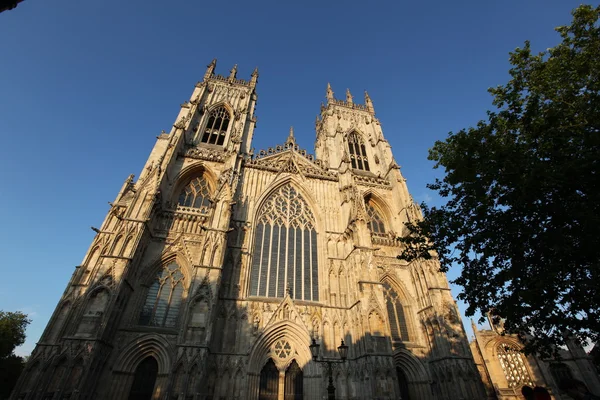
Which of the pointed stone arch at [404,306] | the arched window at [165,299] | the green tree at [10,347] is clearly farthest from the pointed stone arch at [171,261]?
the green tree at [10,347]

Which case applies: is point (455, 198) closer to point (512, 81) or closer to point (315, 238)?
point (512, 81)

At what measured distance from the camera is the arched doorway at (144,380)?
1263cm

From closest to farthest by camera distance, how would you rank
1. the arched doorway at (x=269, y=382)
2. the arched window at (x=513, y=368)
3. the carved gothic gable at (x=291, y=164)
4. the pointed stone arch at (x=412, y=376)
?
the arched doorway at (x=269, y=382), the pointed stone arch at (x=412, y=376), the carved gothic gable at (x=291, y=164), the arched window at (x=513, y=368)

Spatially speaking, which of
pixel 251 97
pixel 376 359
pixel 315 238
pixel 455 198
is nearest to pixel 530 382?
pixel 376 359

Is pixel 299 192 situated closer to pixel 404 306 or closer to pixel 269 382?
pixel 404 306

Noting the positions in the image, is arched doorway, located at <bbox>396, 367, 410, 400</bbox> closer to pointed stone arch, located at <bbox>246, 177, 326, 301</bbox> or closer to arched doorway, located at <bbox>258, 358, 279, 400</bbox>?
pointed stone arch, located at <bbox>246, 177, 326, 301</bbox>

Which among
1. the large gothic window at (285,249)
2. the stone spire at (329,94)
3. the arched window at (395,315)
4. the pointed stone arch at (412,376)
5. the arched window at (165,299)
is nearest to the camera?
the arched window at (165,299)

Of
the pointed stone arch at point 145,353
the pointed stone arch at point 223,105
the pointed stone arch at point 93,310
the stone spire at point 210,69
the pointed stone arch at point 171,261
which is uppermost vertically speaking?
the stone spire at point 210,69

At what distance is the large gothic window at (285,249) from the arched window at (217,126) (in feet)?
25.5

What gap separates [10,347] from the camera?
23.4 meters

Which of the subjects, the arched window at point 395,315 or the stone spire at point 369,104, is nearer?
the arched window at point 395,315

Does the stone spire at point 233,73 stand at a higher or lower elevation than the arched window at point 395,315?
higher

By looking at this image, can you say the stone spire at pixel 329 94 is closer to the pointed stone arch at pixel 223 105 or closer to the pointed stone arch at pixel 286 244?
the pointed stone arch at pixel 223 105

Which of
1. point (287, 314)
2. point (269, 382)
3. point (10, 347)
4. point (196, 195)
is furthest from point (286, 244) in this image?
point (10, 347)
